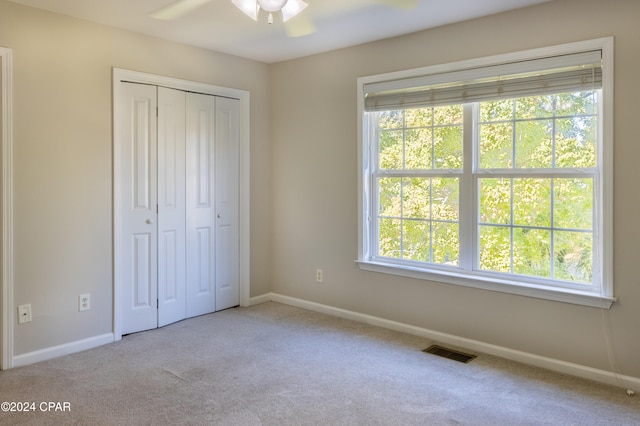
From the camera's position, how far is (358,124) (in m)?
3.98

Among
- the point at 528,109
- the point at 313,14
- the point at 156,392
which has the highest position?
the point at 313,14

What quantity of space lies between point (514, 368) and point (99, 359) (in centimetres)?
285

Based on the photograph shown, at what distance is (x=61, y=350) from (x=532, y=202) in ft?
11.5

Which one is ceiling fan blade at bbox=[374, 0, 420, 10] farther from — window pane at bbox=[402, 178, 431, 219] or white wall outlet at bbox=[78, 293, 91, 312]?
white wall outlet at bbox=[78, 293, 91, 312]

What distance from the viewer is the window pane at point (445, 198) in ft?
11.6

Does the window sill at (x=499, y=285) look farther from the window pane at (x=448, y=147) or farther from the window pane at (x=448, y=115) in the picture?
the window pane at (x=448, y=115)

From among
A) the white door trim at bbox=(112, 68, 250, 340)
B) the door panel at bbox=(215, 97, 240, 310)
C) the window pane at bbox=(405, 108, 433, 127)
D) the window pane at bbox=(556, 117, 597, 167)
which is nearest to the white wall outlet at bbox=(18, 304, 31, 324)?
the white door trim at bbox=(112, 68, 250, 340)

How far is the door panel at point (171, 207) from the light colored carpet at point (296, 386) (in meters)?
0.41

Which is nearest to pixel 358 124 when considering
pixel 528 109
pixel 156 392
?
pixel 528 109

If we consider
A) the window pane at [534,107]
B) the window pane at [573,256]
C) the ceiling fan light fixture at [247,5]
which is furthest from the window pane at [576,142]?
the ceiling fan light fixture at [247,5]

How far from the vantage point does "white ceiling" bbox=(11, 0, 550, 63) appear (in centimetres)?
304

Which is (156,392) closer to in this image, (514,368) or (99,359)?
(99,359)

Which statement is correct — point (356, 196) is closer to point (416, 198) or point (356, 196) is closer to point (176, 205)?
point (416, 198)

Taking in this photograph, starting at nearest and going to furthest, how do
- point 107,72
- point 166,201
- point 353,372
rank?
1. point 353,372
2. point 107,72
3. point 166,201
